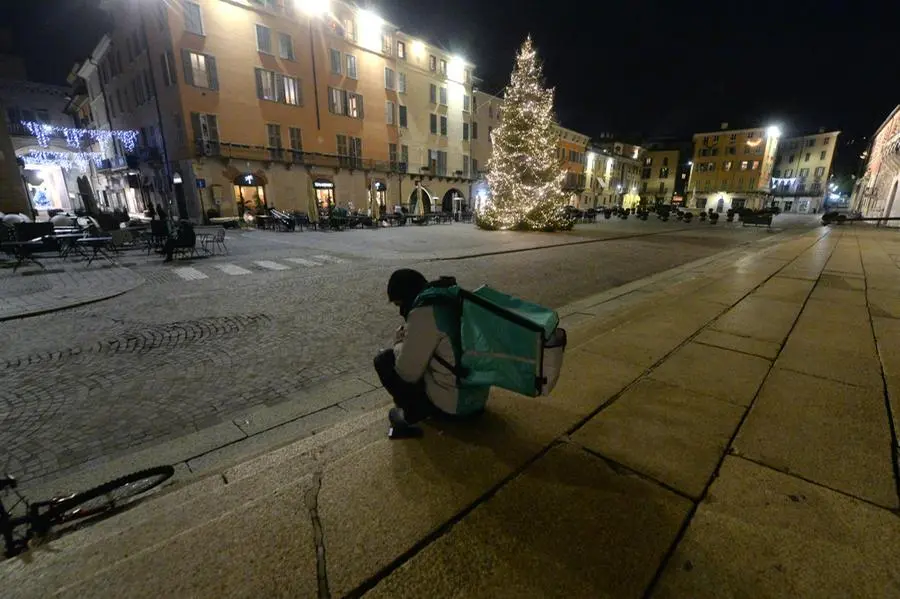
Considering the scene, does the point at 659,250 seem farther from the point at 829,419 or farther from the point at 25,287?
the point at 25,287

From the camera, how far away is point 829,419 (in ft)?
8.86

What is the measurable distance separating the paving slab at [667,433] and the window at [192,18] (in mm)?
30808

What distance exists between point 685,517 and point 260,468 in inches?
93.1

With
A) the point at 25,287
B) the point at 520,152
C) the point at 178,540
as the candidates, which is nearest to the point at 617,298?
the point at 178,540

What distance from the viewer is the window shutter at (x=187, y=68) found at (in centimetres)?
2262

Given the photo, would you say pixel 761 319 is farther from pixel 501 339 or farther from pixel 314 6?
pixel 314 6

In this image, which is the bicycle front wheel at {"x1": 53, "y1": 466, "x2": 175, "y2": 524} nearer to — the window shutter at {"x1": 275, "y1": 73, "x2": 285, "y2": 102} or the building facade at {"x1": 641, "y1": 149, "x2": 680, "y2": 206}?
the window shutter at {"x1": 275, "y1": 73, "x2": 285, "y2": 102}

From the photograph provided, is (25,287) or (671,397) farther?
(25,287)

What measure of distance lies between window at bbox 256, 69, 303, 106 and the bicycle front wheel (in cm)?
2966

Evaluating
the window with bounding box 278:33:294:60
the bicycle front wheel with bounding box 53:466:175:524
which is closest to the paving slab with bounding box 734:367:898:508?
the bicycle front wheel with bounding box 53:466:175:524

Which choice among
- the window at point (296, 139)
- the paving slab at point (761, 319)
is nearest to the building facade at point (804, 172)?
the window at point (296, 139)

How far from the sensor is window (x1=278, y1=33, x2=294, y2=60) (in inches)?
1039

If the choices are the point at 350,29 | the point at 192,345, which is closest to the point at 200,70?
the point at 350,29

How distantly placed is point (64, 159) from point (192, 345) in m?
46.6
